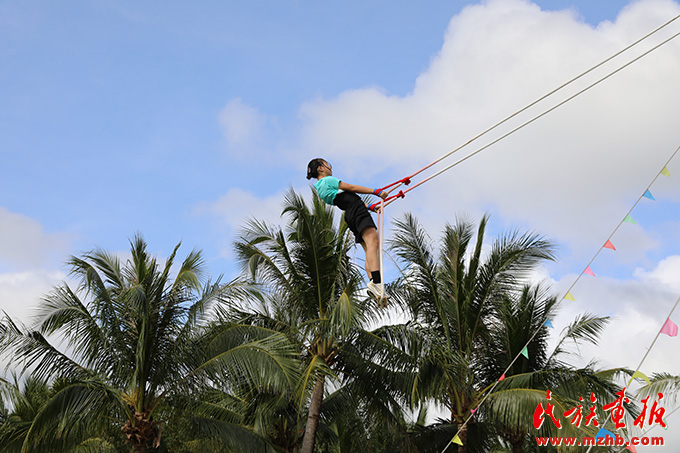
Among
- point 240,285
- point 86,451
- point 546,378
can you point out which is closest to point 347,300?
point 240,285

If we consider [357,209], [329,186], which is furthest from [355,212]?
[329,186]

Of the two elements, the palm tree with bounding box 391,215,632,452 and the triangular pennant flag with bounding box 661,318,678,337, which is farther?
the palm tree with bounding box 391,215,632,452

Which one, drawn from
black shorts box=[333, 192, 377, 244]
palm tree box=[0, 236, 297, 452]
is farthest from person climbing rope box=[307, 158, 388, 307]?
palm tree box=[0, 236, 297, 452]

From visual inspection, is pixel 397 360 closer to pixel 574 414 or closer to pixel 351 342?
pixel 351 342

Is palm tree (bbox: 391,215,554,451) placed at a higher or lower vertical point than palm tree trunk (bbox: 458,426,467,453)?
higher

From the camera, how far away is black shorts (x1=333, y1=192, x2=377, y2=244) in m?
7.46

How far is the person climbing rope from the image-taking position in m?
7.42

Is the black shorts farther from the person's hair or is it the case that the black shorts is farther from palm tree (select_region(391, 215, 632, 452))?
palm tree (select_region(391, 215, 632, 452))

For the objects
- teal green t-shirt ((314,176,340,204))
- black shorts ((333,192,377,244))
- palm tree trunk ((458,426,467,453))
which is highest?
teal green t-shirt ((314,176,340,204))

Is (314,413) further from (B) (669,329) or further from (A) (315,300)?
(B) (669,329)

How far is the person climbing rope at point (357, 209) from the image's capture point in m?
7.42

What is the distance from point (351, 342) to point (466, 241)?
10.4 ft

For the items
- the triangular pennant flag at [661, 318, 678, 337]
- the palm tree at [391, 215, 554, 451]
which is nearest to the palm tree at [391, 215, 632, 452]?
the palm tree at [391, 215, 554, 451]

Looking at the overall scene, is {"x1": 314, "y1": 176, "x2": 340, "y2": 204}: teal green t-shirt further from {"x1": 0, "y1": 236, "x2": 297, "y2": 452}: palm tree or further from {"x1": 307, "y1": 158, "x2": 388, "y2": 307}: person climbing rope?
{"x1": 0, "y1": 236, "x2": 297, "y2": 452}: palm tree
